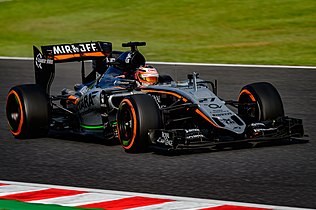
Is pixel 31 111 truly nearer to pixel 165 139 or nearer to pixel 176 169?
pixel 165 139

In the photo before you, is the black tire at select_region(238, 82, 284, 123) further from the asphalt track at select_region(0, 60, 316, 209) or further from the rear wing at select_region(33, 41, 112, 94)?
the rear wing at select_region(33, 41, 112, 94)

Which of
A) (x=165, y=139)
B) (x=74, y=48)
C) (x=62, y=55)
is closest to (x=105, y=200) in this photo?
(x=165, y=139)

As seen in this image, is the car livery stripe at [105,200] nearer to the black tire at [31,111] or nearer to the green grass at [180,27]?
the black tire at [31,111]

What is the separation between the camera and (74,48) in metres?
12.4

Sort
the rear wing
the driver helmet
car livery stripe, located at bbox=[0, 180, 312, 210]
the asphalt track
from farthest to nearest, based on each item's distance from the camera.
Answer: the rear wing
the driver helmet
the asphalt track
car livery stripe, located at bbox=[0, 180, 312, 210]

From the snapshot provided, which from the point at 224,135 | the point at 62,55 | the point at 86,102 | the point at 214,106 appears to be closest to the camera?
the point at 224,135

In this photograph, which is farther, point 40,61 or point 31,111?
point 40,61

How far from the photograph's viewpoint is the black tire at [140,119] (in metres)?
9.98

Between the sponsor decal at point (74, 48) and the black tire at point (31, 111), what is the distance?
37.6 inches

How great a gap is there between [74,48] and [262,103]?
299 centimetres

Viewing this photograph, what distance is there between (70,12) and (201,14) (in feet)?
16.9

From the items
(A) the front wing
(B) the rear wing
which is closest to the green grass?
(B) the rear wing

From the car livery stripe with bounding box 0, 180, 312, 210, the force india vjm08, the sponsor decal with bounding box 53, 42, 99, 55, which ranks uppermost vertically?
the sponsor decal with bounding box 53, 42, 99, 55

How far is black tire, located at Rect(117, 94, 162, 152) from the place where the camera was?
998 cm
